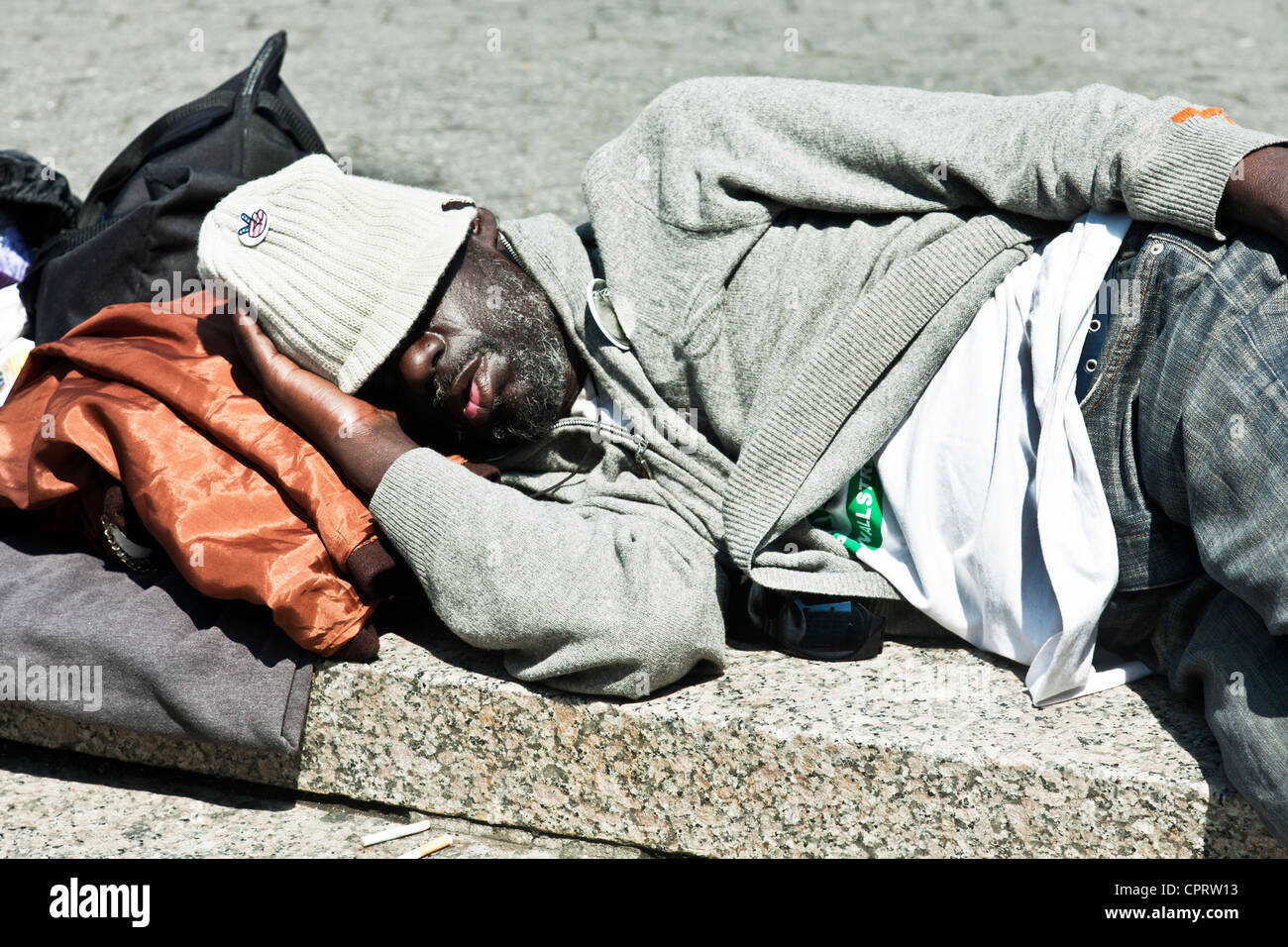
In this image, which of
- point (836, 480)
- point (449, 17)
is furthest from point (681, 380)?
point (449, 17)

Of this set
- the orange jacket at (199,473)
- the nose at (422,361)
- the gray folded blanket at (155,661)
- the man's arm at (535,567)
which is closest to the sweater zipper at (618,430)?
the man's arm at (535,567)

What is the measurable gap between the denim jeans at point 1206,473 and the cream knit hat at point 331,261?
1540 mm

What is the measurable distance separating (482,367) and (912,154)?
1.11 meters

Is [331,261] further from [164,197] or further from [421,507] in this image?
[164,197]

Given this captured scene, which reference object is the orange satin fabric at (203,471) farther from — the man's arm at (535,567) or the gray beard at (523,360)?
the gray beard at (523,360)

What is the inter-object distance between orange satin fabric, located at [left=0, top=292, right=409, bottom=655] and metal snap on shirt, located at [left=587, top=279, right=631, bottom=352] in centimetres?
73

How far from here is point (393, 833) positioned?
106 inches

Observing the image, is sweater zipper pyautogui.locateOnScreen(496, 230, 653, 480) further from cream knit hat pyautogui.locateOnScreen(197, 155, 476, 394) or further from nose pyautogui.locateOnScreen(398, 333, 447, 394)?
cream knit hat pyautogui.locateOnScreen(197, 155, 476, 394)

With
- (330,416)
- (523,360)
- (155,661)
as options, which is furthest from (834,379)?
(155,661)

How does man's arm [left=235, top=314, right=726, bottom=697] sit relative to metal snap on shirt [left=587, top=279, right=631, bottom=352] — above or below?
below

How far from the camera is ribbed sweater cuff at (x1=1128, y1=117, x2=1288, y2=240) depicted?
2252mm

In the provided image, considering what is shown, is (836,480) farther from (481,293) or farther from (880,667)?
(481,293)

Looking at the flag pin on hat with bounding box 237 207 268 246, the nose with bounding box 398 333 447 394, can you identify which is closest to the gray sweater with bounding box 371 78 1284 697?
the nose with bounding box 398 333 447 394
